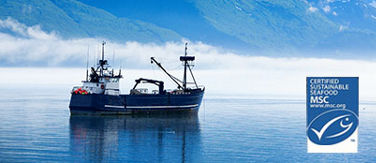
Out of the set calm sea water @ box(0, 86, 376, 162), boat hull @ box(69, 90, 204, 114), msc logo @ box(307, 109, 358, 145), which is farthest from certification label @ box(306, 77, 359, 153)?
boat hull @ box(69, 90, 204, 114)

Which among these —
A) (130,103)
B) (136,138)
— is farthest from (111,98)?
(136,138)

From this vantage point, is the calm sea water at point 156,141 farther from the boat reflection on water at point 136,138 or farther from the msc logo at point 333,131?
the msc logo at point 333,131

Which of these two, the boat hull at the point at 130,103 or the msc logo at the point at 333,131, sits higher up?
the boat hull at the point at 130,103

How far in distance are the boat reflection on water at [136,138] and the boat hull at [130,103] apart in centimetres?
142

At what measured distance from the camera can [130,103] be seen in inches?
3290

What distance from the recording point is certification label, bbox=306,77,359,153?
45.2m

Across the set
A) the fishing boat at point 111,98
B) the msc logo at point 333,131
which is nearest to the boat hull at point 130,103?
the fishing boat at point 111,98

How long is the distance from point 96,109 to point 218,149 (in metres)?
36.1

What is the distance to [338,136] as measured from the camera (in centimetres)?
4681

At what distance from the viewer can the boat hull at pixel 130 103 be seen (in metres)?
80.6

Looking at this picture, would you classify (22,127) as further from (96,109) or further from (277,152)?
(277,152)

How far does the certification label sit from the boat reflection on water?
10744 mm

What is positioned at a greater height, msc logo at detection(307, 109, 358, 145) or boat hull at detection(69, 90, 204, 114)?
boat hull at detection(69, 90, 204, 114)

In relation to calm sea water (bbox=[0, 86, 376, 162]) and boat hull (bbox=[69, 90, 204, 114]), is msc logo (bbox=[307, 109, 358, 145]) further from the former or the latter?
boat hull (bbox=[69, 90, 204, 114])
